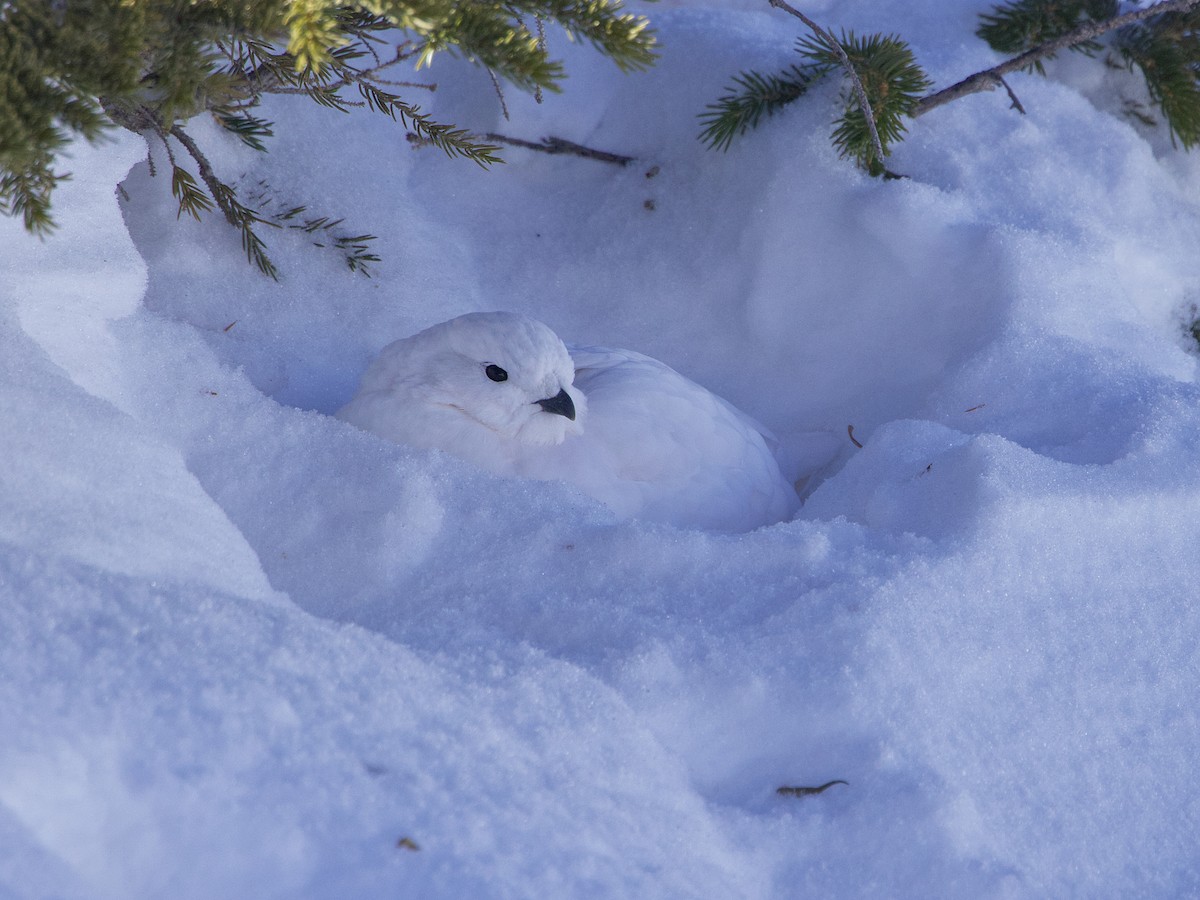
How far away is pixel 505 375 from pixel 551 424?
18 cm

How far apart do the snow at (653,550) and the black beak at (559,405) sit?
19.0 inches

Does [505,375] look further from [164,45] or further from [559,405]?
[164,45]

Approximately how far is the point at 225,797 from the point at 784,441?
2612 millimetres

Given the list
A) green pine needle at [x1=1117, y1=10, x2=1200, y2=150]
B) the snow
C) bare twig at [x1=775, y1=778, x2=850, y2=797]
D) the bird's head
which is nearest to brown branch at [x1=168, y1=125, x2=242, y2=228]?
the snow

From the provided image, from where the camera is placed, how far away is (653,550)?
2.20 m

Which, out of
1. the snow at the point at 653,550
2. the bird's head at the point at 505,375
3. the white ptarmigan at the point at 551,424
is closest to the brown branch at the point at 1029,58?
the snow at the point at 653,550

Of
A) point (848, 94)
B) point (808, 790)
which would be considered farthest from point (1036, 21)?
point (808, 790)

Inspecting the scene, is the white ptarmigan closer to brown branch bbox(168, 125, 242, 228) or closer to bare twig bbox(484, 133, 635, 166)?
brown branch bbox(168, 125, 242, 228)

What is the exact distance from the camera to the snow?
144 centimetres

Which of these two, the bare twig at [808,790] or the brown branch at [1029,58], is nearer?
the bare twig at [808,790]

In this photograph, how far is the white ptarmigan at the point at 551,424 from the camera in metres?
2.95

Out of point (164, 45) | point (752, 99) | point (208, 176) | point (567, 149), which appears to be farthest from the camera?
point (567, 149)

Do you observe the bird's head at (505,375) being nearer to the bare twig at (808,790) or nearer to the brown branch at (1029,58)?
the bare twig at (808,790)

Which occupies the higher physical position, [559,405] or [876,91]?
[876,91]
